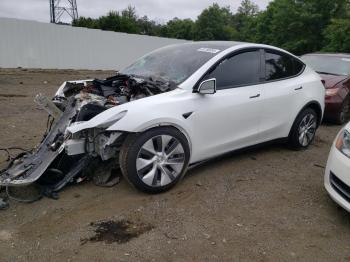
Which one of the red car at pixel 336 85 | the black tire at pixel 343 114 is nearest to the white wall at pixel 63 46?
the red car at pixel 336 85

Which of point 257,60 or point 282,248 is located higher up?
point 257,60

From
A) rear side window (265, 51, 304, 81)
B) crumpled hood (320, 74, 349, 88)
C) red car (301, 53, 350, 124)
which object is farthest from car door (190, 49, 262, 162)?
crumpled hood (320, 74, 349, 88)

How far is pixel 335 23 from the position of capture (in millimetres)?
25938

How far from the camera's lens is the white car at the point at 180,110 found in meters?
4.01

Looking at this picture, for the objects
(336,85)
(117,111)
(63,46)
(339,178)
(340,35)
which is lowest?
(339,178)

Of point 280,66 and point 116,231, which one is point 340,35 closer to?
point 280,66

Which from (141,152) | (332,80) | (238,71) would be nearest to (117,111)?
(141,152)

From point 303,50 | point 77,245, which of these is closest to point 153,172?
point 77,245

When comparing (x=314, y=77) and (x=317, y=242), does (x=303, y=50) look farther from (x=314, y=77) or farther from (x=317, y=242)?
(x=317, y=242)

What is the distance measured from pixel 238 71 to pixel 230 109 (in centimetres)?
59

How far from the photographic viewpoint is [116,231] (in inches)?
140

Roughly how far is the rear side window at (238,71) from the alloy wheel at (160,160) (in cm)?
97

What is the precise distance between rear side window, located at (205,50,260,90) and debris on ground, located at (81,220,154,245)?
194 centimetres

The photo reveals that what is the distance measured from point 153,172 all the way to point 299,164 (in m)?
2.41
